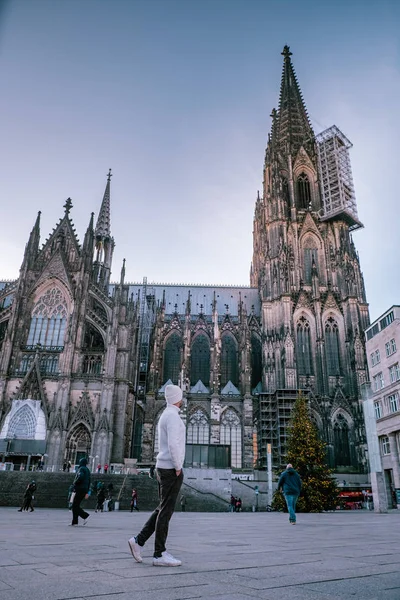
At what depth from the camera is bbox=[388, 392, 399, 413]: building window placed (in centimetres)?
2961

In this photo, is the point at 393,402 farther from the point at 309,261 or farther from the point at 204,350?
the point at 204,350

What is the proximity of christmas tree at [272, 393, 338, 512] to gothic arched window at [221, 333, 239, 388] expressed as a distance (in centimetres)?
2078

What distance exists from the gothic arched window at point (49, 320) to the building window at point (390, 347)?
84.7 feet

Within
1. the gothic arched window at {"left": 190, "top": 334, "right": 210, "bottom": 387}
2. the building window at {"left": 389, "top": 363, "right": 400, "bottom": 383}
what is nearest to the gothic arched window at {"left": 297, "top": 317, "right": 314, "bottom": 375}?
the gothic arched window at {"left": 190, "top": 334, "right": 210, "bottom": 387}

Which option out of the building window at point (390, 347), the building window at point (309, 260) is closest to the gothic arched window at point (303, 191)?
the building window at point (309, 260)

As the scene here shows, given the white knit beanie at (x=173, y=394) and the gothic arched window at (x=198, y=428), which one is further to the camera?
the gothic arched window at (x=198, y=428)

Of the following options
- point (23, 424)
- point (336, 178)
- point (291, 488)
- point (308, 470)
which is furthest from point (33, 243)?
point (291, 488)

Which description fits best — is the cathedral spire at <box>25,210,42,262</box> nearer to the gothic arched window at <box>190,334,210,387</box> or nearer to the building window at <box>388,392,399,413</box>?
the gothic arched window at <box>190,334,210,387</box>

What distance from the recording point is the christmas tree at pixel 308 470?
69.1ft

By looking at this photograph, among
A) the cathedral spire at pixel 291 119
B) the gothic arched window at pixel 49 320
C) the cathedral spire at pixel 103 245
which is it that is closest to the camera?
the gothic arched window at pixel 49 320

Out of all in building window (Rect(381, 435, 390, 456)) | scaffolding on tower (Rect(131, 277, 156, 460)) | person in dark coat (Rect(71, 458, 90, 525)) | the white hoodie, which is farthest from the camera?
scaffolding on tower (Rect(131, 277, 156, 460))

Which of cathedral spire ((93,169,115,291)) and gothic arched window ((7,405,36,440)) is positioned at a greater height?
cathedral spire ((93,169,115,291))

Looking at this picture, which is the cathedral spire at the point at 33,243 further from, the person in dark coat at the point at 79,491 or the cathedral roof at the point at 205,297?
the person in dark coat at the point at 79,491

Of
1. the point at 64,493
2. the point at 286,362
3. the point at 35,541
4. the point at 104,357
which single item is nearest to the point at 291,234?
the point at 286,362
